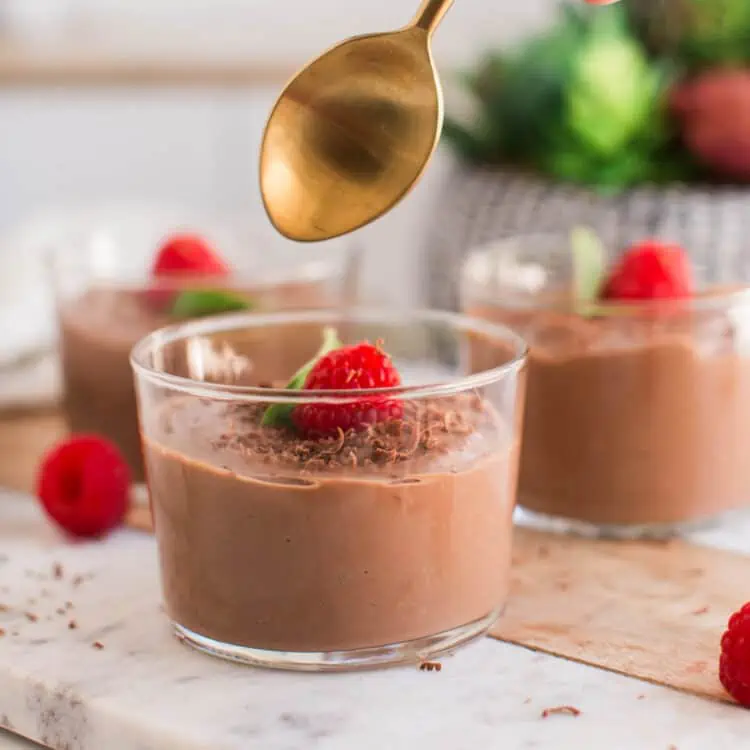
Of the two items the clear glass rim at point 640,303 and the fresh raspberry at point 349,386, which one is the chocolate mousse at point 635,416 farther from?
the fresh raspberry at point 349,386

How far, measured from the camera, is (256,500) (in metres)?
0.83

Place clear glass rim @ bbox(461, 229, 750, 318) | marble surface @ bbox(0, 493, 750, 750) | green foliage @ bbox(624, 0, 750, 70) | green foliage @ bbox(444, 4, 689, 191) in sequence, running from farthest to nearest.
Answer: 1. green foliage @ bbox(624, 0, 750, 70)
2. green foliage @ bbox(444, 4, 689, 191)
3. clear glass rim @ bbox(461, 229, 750, 318)
4. marble surface @ bbox(0, 493, 750, 750)

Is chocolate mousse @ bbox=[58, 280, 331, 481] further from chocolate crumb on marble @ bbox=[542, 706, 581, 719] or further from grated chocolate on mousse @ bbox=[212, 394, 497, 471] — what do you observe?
chocolate crumb on marble @ bbox=[542, 706, 581, 719]

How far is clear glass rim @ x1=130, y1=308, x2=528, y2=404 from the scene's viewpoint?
0.82 meters

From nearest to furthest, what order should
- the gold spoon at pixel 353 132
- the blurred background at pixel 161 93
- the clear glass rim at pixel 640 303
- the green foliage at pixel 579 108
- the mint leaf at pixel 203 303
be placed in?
the gold spoon at pixel 353 132 < the clear glass rim at pixel 640 303 < the mint leaf at pixel 203 303 < the green foliage at pixel 579 108 < the blurred background at pixel 161 93

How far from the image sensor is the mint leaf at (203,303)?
120cm

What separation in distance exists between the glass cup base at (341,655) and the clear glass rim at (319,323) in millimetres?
167

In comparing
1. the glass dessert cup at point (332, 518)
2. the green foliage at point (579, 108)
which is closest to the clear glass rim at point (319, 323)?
the glass dessert cup at point (332, 518)

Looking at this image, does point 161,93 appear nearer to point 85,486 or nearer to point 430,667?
point 85,486

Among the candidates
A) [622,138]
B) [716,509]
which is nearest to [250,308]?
[716,509]

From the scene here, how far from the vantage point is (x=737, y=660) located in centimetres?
79

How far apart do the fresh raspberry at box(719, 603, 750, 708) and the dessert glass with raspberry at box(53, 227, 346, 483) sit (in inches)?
22.3

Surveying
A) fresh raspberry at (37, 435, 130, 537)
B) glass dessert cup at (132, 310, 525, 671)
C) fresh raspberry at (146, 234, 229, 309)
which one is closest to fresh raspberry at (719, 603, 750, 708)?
glass dessert cup at (132, 310, 525, 671)

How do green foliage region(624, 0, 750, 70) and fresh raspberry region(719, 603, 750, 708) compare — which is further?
green foliage region(624, 0, 750, 70)
